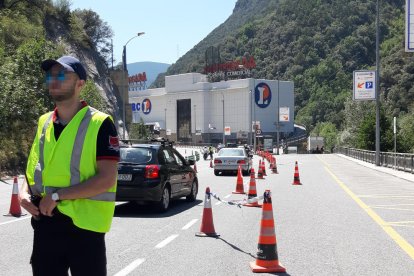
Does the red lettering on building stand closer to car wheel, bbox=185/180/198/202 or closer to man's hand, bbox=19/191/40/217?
car wheel, bbox=185/180/198/202

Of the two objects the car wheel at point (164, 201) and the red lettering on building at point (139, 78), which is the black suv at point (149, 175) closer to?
the car wheel at point (164, 201)

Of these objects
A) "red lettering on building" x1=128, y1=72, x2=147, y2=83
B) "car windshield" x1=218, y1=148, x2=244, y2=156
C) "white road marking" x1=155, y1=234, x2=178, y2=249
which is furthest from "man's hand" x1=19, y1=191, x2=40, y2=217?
"red lettering on building" x1=128, y1=72, x2=147, y2=83

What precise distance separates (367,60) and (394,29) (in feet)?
40.1

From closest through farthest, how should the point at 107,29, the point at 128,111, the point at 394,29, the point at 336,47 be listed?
1. the point at 128,111
2. the point at 107,29
3. the point at 394,29
4. the point at 336,47

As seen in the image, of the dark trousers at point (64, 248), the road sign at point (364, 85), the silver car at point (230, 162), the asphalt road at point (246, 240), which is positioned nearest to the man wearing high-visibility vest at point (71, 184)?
the dark trousers at point (64, 248)

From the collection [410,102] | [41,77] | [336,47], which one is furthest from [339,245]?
[336,47]

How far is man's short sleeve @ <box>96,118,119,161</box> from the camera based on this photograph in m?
3.45

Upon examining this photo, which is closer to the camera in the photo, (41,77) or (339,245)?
(339,245)

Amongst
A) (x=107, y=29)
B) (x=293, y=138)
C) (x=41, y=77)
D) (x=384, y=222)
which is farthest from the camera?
(x=293, y=138)

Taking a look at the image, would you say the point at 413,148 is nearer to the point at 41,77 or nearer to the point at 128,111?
the point at 128,111

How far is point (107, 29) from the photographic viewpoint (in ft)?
266

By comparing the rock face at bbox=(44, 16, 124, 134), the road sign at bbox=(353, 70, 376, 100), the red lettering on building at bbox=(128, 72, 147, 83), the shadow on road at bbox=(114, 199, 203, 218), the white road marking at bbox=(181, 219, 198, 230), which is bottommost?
the shadow on road at bbox=(114, 199, 203, 218)

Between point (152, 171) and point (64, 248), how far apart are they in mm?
9788

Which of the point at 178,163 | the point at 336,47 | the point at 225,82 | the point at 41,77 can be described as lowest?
the point at 178,163
